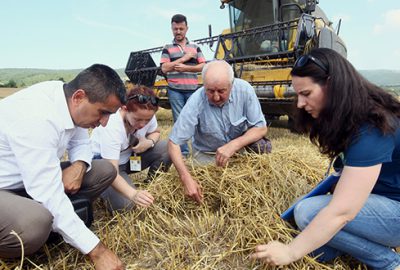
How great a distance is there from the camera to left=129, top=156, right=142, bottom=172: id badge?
2912mm

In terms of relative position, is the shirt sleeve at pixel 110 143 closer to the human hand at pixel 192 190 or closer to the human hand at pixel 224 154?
the human hand at pixel 192 190

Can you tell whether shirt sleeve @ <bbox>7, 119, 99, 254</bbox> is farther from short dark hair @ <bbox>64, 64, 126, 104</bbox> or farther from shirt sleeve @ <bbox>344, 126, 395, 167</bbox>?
shirt sleeve @ <bbox>344, 126, 395, 167</bbox>

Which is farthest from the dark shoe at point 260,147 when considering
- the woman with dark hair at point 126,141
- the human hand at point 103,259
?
the human hand at point 103,259

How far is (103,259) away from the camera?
1686 mm

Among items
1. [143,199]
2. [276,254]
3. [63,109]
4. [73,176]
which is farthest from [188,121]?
[276,254]

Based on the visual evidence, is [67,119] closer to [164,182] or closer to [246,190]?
[164,182]

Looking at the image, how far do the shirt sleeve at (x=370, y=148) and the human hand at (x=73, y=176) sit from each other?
156 centimetres

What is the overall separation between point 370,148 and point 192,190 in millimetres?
1220

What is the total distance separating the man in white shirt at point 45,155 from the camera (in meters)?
1.63

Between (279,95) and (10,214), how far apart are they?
428 centimetres

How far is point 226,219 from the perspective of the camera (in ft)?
7.17

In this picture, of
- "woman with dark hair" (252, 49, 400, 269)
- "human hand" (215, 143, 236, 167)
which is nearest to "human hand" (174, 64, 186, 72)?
"human hand" (215, 143, 236, 167)

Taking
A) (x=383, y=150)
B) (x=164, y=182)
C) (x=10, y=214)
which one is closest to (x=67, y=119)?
(x=10, y=214)

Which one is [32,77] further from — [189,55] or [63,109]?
[63,109]
